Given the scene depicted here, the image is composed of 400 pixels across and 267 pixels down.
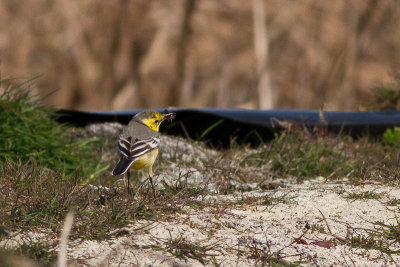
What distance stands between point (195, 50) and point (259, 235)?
780cm

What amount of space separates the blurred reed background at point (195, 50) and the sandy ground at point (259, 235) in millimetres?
5122

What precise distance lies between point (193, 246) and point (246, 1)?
8660 mm

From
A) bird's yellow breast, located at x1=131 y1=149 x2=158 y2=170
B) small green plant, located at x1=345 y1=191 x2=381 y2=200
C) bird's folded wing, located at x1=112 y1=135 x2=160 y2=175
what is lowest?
small green plant, located at x1=345 y1=191 x2=381 y2=200

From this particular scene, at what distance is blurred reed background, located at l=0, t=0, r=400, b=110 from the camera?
8914 millimetres

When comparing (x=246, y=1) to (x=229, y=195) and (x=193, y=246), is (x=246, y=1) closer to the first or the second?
(x=229, y=195)

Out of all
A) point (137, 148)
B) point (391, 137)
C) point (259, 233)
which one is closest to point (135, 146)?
point (137, 148)

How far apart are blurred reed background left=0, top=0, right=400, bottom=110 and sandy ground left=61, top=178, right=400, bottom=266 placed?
16.8ft

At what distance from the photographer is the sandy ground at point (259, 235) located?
2572 millimetres

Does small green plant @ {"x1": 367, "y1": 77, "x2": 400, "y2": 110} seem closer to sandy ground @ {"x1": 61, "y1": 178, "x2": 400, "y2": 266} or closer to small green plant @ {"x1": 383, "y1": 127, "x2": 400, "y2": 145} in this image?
small green plant @ {"x1": 383, "y1": 127, "x2": 400, "y2": 145}

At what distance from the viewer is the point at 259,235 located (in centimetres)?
285

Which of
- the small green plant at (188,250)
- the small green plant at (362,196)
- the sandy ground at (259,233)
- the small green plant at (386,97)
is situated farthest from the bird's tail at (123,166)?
the small green plant at (386,97)

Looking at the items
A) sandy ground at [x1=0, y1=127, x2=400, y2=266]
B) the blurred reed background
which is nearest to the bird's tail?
sandy ground at [x1=0, y1=127, x2=400, y2=266]

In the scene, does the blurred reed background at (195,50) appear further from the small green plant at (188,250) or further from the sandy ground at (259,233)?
the small green plant at (188,250)

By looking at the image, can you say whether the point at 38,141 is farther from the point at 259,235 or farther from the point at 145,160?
the point at 259,235
